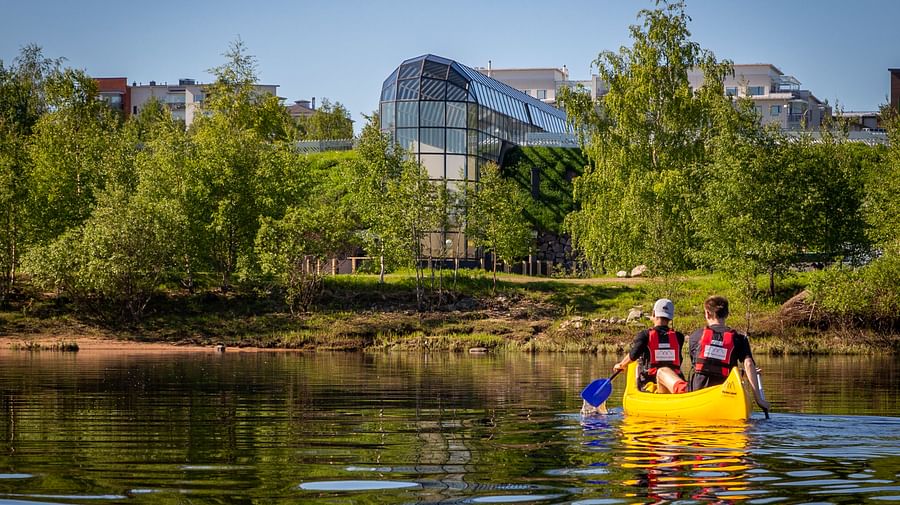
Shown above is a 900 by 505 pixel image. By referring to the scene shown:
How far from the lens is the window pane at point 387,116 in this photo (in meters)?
68.5

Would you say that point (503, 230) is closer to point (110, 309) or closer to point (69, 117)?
point (110, 309)

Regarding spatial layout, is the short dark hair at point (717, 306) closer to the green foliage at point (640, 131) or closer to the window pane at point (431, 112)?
the green foliage at point (640, 131)

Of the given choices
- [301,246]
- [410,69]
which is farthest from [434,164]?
[301,246]

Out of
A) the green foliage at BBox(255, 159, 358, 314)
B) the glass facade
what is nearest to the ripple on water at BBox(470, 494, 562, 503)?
the green foliage at BBox(255, 159, 358, 314)

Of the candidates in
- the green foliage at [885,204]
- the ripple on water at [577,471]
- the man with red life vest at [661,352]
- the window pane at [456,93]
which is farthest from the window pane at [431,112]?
the ripple on water at [577,471]

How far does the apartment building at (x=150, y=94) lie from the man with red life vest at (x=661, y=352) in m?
125

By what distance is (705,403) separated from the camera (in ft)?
56.7

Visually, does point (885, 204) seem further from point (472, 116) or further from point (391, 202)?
point (472, 116)

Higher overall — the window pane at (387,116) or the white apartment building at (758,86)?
the white apartment building at (758,86)

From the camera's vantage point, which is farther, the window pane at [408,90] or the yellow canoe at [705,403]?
the window pane at [408,90]

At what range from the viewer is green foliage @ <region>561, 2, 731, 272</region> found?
2188 inches

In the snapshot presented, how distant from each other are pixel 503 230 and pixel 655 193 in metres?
7.43

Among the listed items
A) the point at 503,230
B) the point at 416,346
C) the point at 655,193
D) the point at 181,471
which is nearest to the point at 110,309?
the point at 416,346

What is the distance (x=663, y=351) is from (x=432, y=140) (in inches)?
1990
